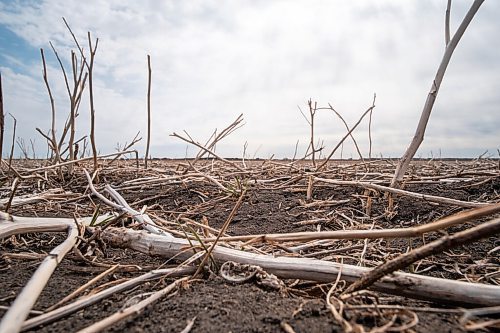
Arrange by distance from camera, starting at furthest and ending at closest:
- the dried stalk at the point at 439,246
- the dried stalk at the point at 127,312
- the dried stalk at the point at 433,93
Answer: the dried stalk at the point at 433,93 → the dried stalk at the point at 127,312 → the dried stalk at the point at 439,246

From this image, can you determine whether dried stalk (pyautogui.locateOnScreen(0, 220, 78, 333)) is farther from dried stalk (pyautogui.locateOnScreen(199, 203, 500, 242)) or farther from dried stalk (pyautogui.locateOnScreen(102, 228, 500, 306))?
dried stalk (pyautogui.locateOnScreen(199, 203, 500, 242))

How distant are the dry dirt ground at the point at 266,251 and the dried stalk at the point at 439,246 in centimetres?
6

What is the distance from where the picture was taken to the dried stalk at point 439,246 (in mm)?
611

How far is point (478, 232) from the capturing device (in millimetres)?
618

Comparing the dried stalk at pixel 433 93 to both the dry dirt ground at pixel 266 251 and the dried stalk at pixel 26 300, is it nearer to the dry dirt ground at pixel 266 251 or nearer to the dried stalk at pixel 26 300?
the dry dirt ground at pixel 266 251

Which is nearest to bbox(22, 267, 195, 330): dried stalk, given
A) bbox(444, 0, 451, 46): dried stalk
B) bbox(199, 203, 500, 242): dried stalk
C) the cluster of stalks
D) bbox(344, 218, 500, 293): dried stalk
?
the cluster of stalks

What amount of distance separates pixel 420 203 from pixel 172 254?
181cm

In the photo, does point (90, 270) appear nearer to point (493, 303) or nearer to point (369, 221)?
point (493, 303)

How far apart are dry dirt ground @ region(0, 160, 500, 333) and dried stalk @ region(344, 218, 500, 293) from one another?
58 mm

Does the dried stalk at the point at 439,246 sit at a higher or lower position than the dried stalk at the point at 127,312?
higher

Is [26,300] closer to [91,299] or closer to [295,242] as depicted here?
[91,299]

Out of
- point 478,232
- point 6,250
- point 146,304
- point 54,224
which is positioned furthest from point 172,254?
point 478,232

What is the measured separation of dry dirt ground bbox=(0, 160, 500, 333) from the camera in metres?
0.78

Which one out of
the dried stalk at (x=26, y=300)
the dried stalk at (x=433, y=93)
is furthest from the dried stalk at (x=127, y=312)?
the dried stalk at (x=433, y=93)
